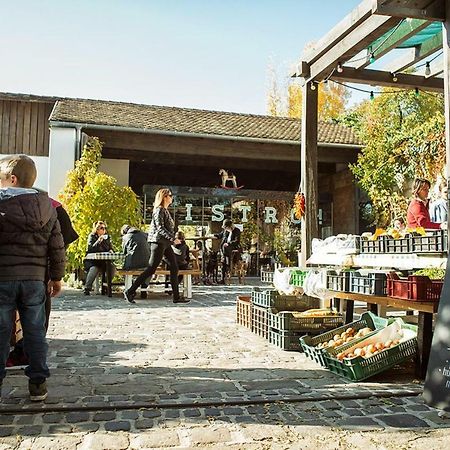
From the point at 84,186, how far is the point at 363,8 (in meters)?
9.44

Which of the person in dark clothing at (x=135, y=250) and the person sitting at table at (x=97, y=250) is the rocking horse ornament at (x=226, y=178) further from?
the person in dark clothing at (x=135, y=250)

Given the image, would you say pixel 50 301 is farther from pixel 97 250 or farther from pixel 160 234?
pixel 97 250

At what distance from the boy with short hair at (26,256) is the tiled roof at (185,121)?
37.8 feet

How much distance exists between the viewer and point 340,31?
5.83 m

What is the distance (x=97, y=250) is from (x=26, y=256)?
723 centimetres

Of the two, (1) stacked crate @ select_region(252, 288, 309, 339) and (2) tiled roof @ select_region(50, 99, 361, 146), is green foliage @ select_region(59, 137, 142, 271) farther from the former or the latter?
(1) stacked crate @ select_region(252, 288, 309, 339)

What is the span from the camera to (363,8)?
5250mm

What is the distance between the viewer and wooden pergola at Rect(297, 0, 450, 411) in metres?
4.03

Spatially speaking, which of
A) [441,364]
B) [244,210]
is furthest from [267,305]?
[244,210]

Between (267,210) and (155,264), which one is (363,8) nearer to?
(155,264)

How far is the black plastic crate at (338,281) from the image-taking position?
15.6 ft

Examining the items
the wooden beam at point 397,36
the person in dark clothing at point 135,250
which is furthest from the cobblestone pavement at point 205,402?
the person in dark clothing at point 135,250

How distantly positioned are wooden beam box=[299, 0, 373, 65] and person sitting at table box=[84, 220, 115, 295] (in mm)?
5475

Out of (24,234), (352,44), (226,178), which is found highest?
(226,178)
